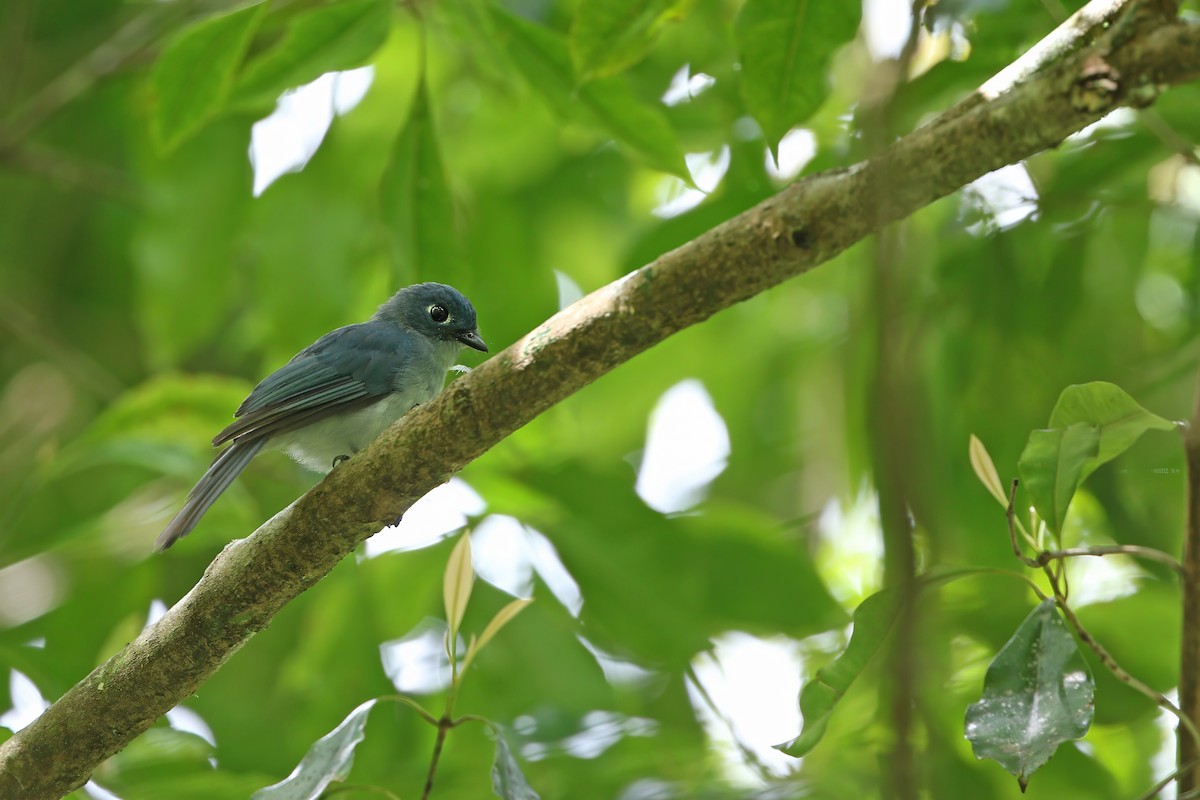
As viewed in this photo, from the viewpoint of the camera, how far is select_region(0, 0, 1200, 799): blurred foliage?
12.3ft

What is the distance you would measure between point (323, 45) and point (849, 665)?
2.42 m

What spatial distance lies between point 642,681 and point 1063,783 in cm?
189

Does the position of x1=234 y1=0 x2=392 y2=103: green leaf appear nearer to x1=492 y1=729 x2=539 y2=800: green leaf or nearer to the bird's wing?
the bird's wing

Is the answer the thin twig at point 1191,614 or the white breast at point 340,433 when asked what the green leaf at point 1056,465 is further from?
the white breast at point 340,433

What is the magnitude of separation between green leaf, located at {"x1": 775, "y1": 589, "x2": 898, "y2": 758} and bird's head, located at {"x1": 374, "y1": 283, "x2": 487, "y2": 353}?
8.27 ft

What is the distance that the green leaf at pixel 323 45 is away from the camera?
363 cm

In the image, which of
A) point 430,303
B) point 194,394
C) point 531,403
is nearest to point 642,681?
point 430,303

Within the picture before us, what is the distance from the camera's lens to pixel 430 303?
16.5ft

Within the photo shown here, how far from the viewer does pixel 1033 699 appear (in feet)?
7.98

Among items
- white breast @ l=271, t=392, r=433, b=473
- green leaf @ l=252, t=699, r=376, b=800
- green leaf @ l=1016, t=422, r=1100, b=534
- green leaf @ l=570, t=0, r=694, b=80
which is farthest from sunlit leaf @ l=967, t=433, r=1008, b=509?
white breast @ l=271, t=392, r=433, b=473

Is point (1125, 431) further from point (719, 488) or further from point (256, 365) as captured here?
point (256, 365)

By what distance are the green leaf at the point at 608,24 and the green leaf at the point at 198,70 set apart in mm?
1019

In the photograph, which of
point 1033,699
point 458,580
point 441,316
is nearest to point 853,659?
point 1033,699

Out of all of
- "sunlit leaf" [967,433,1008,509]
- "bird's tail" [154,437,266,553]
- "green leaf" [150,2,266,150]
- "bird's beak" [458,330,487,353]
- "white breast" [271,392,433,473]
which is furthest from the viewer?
"bird's beak" [458,330,487,353]
